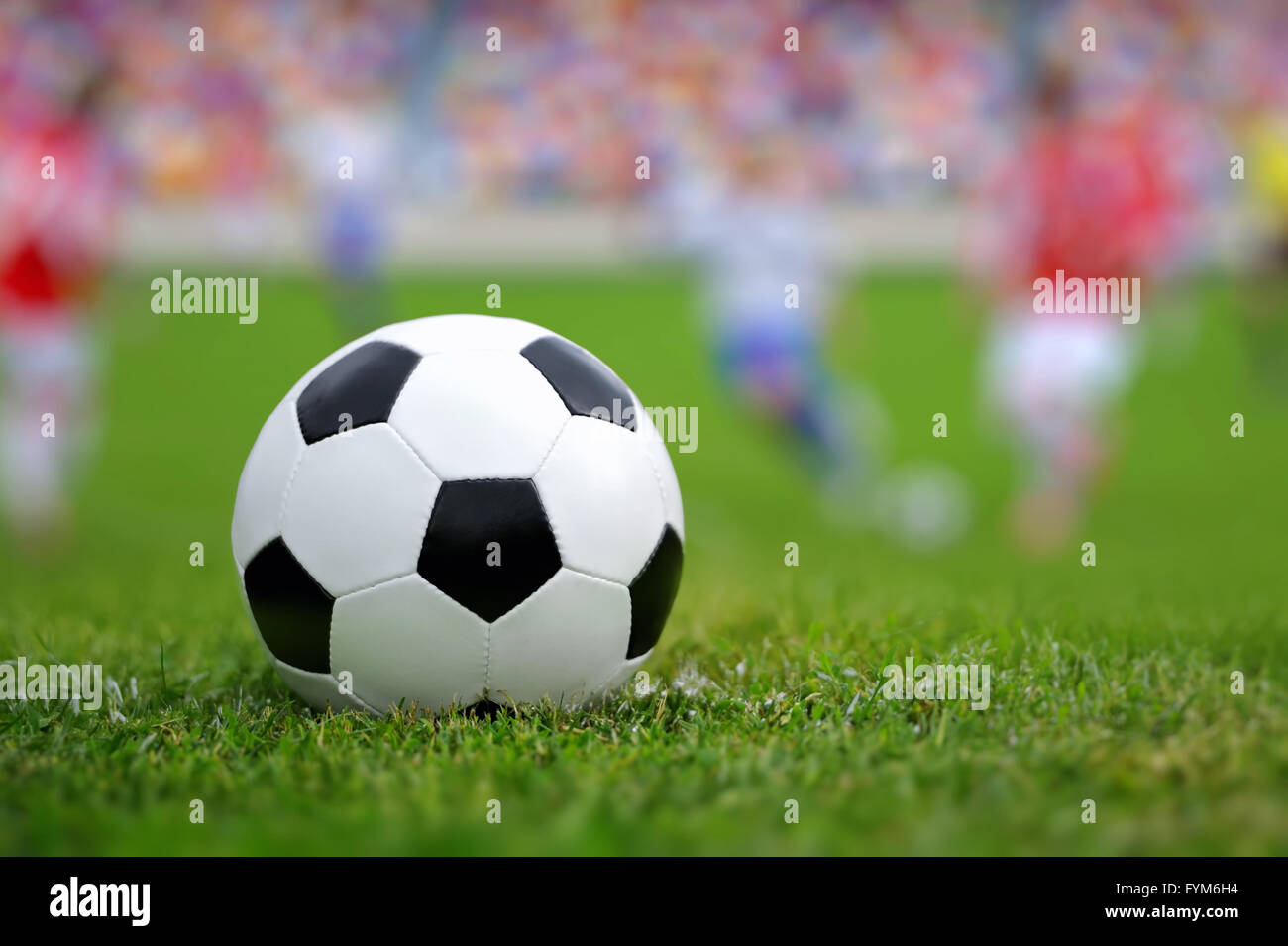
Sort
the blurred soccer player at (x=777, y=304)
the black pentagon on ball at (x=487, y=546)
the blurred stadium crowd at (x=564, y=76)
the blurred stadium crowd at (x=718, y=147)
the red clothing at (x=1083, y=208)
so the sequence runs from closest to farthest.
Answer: the black pentagon on ball at (x=487, y=546)
the blurred stadium crowd at (x=718, y=147)
the red clothing at (x=1083, y=208)
the blurred soccer player at (x=777, y=304)
the blurred stadium crowd at (x=564, y=76)

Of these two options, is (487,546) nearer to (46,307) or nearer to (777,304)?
(46,307)

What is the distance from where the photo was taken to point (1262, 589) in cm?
525

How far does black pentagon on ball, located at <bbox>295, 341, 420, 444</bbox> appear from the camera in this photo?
Result: 2.92 m

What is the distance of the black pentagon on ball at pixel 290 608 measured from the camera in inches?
113

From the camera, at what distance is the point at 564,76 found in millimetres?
20734

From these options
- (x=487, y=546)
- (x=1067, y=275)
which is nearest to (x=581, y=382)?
(x=487, y=546)

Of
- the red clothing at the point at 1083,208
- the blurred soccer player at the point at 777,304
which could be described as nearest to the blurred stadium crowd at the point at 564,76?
the blurred soccer player at the point at 777,304

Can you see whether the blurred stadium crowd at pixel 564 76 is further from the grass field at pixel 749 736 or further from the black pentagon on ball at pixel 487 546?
the black pentagon on ball at pixel 487 546

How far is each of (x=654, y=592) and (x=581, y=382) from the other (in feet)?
1.77

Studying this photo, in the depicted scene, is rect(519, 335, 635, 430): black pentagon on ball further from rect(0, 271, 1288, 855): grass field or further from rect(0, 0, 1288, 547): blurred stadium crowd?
rect(0, 0, 1288, 547): blurred stadium crowd

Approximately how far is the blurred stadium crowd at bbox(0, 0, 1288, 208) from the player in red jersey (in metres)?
9.14

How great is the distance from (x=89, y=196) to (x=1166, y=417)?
10.3 metres

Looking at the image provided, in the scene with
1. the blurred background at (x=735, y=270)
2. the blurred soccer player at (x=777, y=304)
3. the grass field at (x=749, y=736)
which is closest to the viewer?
the grass field at (x=749, y=736)
